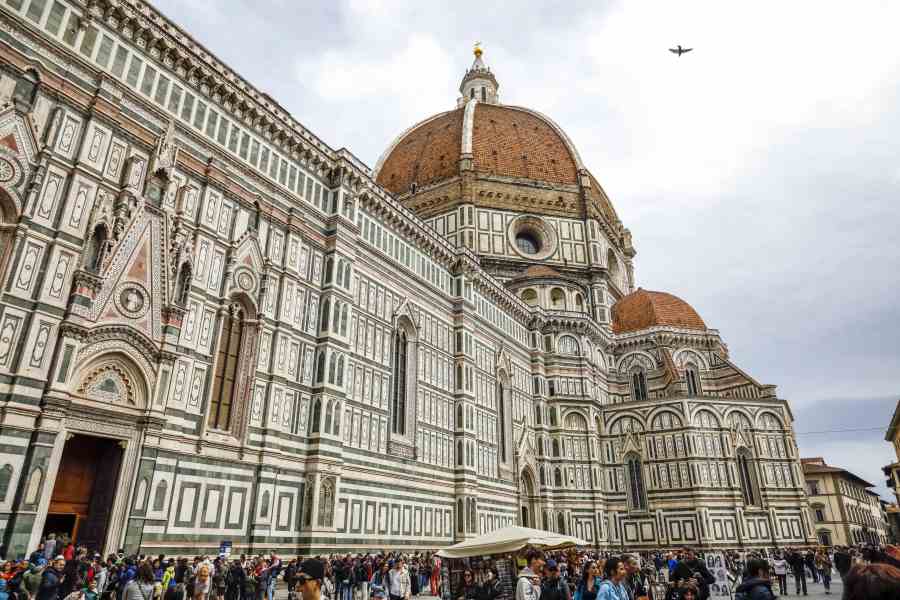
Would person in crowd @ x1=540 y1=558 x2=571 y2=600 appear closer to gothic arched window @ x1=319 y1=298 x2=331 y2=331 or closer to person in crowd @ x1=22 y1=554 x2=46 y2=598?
person in crowd @ x1=22 y1=554 x2=46 y2=598

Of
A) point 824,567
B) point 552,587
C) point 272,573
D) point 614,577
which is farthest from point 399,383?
point 614,577

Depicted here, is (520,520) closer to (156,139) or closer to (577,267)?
(577,267)

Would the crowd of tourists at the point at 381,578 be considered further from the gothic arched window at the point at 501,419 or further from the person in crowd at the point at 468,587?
the gothic arched window at the point at 501,419

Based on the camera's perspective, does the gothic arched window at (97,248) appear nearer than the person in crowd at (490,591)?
No

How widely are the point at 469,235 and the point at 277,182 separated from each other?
86.0 feet

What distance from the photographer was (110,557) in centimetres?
1373

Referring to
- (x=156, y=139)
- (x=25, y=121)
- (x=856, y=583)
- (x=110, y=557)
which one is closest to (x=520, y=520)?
(x=110, y=557)

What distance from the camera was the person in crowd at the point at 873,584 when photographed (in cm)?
288

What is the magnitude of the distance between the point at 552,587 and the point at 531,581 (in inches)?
13.8

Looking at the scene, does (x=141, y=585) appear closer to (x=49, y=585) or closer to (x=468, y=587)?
(x=49, y=585)

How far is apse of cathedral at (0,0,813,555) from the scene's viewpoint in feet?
49.8

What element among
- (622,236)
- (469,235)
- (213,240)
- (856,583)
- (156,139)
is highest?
(622,236)

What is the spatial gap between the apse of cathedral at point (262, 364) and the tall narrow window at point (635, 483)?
148 millimetres

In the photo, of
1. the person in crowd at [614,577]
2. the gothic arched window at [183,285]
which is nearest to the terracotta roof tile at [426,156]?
the gothic arched window at [183,285]
